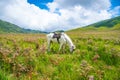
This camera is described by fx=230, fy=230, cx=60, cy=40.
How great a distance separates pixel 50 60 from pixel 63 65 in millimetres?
1076

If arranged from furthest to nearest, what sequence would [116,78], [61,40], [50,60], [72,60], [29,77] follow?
1. [61,40]
2. [72,60]
3. [50,60]
4. [116,78]
5. [29,77]

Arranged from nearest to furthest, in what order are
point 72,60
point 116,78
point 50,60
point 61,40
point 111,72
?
point 116,78
point 111,72
point 50,60
point 72,60
point 61,40

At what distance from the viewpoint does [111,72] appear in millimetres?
10617

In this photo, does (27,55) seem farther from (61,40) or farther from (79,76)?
(61,40)

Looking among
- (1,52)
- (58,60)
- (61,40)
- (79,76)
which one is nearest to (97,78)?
(79,76)

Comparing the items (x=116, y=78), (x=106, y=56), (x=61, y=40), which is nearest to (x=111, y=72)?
(x=116, y=78)

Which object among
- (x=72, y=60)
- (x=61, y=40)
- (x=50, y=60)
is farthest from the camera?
(x=61, y=40)

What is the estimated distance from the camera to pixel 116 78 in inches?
388

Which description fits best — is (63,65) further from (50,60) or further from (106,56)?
(106,56)

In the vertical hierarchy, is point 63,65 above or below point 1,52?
below

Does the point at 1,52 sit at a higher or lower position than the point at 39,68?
higher

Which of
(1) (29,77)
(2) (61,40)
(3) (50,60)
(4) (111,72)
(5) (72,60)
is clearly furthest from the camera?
(2) (61,40)

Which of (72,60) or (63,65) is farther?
(72,60)

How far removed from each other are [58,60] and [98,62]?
2.13 metres
